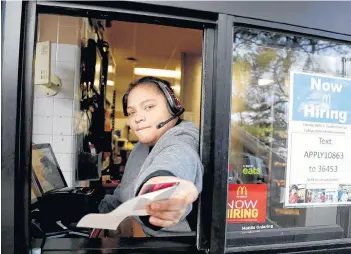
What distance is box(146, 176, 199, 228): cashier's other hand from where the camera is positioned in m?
1.04

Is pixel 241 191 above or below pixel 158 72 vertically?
below

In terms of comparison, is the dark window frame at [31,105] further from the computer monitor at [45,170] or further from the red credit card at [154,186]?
the computer monitor at [45,170]

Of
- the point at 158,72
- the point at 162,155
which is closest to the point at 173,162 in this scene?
the point at 162,155

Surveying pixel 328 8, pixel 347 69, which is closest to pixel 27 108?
pixel 328 8

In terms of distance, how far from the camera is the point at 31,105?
111 cm

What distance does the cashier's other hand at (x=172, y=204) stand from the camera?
1.04 m

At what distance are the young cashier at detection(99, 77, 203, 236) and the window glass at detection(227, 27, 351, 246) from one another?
8.3 inches

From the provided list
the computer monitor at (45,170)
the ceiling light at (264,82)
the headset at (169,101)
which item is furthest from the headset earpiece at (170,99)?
the computer monitor at (45,170)

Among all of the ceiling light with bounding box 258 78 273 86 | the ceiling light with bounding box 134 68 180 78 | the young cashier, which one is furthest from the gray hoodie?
the ceiling light with bounding box 134 68 180 78

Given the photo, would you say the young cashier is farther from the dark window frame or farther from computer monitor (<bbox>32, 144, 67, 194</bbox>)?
computer monitor (<bbox>32, 144, 67, 194</bbox>)

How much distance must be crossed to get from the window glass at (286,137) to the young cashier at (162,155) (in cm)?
21

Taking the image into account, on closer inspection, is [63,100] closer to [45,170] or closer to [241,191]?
[45,170]

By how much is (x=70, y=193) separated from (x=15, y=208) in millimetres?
604

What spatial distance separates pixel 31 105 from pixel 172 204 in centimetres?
59
